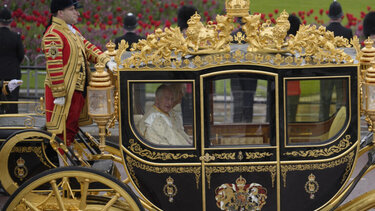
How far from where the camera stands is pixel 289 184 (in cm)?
530

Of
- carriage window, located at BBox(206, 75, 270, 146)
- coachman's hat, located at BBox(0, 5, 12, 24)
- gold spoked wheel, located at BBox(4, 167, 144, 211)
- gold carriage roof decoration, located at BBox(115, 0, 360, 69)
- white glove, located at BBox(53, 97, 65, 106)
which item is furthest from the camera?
coachman's hat, located at BBox(0, 5, 12, 24)

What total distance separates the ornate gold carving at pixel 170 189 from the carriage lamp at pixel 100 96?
0.61 metres

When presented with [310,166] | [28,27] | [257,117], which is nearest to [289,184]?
[310,166]

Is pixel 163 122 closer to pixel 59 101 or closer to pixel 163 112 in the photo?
pixel 163 112

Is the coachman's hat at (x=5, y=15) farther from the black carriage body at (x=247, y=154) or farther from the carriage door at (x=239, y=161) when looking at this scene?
the carriage door at (x=239, y=161)

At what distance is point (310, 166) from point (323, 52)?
0.80 m

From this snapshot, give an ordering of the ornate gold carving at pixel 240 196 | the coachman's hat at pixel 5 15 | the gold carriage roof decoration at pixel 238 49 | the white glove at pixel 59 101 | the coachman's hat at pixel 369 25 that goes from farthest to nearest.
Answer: the coachman's hat at pixel 369 25 < the coachman's hat at pixel 5 15 < the white glove at pixel 59 101 < the ornate gold carving at pixel 240 196 < the gold carriage roof decoration at pixel 238 49

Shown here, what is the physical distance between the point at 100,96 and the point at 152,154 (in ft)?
1.82

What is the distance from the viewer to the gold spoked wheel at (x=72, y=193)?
5.08 meters

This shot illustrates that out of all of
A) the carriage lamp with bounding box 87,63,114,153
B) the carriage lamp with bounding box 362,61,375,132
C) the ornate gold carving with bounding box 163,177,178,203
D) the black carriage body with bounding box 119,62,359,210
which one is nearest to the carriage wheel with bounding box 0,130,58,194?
the carriage lamp with bounding box 87,63,114,153

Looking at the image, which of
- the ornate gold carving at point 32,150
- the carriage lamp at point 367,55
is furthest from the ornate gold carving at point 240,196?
the ornate gold carving at point 32,150

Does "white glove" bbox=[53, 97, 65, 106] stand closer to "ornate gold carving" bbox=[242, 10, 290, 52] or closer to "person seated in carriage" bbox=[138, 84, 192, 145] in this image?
"person seated in carriage" bbox=[138, 84, 192, 145]

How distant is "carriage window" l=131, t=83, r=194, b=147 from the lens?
5312mm

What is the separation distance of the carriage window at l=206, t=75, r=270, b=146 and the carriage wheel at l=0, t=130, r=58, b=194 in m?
1.28
